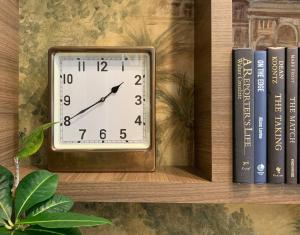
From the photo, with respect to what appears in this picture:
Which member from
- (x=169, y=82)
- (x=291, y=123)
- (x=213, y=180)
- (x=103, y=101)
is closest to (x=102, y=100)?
(x=103, y=101)

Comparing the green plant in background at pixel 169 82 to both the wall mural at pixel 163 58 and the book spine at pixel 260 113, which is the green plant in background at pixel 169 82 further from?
the book spine at pixel 260 113

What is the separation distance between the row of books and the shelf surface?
A: 24 mm

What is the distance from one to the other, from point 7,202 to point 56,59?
1.17ft

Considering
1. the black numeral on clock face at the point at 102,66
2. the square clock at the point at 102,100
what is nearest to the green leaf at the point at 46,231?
the square clock at the point at 102,100

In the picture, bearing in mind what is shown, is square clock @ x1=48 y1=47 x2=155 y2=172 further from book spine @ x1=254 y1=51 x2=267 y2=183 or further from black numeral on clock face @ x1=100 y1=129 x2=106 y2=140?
book spine @ x1=254 y1=51 x2=267 y2=183

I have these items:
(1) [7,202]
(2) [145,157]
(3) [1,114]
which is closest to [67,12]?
(3) [1,114]

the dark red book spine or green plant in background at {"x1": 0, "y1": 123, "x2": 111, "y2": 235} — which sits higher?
the dark red book spine

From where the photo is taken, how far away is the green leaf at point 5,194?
0.59 m

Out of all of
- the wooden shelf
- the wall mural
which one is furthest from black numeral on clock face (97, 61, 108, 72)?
the wooden shelf

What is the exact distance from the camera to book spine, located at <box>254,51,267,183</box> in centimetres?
74

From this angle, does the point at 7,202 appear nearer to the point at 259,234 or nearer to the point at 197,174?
the point at 197,174

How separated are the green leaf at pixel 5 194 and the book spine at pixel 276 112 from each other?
0.49m

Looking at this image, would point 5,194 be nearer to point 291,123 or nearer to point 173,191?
point 173,191

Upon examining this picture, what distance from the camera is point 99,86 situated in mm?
850
